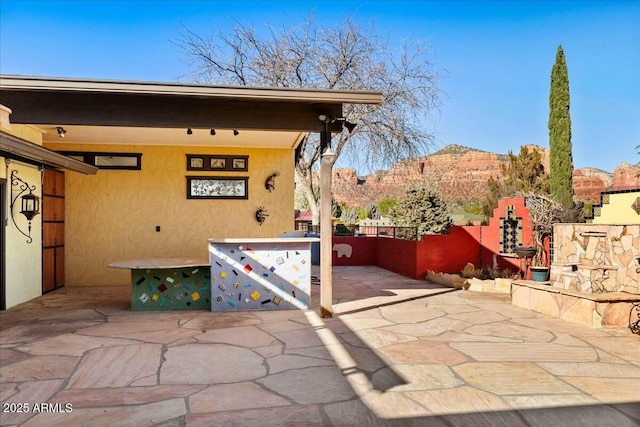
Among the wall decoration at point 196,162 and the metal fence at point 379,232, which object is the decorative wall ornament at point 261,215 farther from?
the metal fence at point 379,232

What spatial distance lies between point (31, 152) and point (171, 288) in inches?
99.3

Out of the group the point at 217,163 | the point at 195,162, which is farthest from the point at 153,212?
the point at 217,163

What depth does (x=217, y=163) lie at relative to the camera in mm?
8641

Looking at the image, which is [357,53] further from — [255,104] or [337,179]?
[337,179]

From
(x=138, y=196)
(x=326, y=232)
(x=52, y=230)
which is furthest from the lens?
(x=138, y=196)

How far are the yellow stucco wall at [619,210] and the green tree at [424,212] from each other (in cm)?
712

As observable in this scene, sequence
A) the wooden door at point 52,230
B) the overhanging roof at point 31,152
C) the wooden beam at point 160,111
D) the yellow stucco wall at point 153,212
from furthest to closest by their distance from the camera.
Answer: the yellow stucco wall at point 153,212, the wooden door at point 52,230, the wooden beam at point 160,111, the overhanging roof at point 31,152

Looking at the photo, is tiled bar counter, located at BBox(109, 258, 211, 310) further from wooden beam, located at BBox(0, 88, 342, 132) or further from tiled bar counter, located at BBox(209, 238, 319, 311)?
wooden beam, located at BBox(0, 88, 342, 132)

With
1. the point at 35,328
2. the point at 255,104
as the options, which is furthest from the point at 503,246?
the point at 35,328

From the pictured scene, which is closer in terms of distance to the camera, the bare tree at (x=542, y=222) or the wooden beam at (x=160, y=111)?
the wooden beam at (x=160, y=111)

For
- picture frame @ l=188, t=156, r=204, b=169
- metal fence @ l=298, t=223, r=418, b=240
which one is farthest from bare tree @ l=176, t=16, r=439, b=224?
picture frame @ l=188, t=156, r=204, b=169

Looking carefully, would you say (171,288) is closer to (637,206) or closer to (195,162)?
(195,162)

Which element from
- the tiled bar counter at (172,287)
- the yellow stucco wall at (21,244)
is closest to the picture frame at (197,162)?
the yellow stucco wall at (21,244)

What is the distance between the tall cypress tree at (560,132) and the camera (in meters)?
15.1
